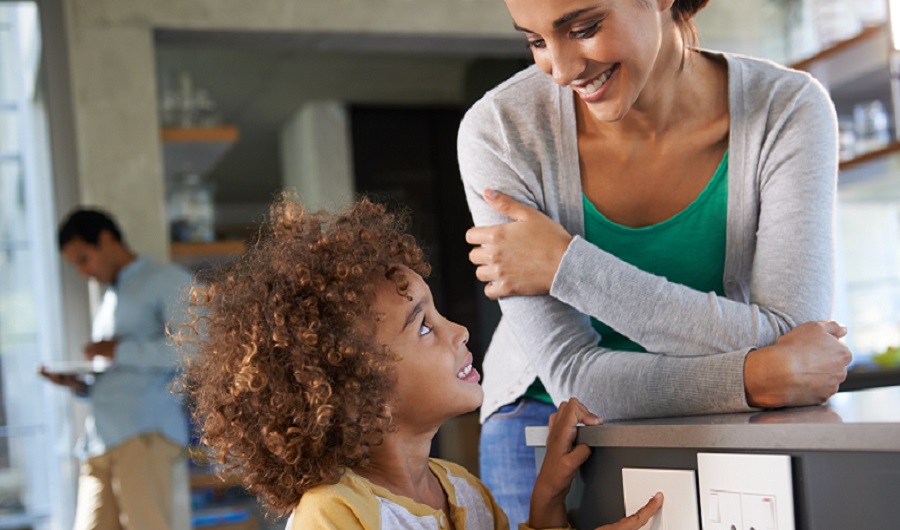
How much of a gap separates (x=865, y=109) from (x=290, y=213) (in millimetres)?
3113

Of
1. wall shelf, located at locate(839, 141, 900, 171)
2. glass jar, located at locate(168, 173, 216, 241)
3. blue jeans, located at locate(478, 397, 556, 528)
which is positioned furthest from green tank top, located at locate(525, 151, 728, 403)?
glass jar, located at locate(168, 173, 216, 241)

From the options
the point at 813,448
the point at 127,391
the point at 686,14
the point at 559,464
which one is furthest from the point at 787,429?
the point at 127,391

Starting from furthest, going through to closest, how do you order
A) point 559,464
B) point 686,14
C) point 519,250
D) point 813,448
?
point 686,14, point 519,250, point 559,464, point 813,448

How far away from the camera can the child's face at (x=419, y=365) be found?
110cm

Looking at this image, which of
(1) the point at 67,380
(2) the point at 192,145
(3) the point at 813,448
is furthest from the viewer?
(2) the point at 192,145

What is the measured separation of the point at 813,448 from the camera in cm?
75

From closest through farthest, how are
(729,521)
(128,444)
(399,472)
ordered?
1. (729,521)
2. (399,472)
3. (128,444)

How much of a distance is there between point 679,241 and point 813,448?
1.59 feet

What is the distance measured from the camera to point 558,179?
1.23 metres

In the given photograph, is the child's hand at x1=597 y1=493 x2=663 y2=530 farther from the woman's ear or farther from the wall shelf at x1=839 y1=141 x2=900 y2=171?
the wall shelf at x1=839 y1=141 x2=900 y2=171

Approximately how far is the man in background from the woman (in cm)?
204

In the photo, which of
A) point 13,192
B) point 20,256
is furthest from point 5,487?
point 13,192

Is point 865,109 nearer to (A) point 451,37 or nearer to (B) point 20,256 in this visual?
(A) point 451,37

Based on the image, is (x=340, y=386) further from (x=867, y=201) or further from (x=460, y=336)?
(x=867, y=201)
